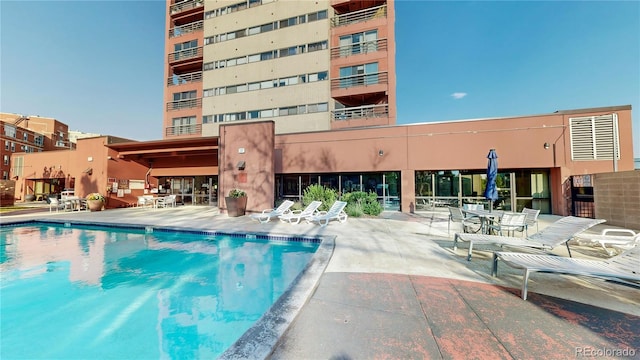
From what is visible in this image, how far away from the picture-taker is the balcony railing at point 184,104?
22578 mm

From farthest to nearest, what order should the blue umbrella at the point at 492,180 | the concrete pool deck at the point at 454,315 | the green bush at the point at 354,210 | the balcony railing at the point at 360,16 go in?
the balcony railing at the point at 360,16
the green bush at the point at 354,210
the blue umbrella at the point at 492,180
the concrete pool deck at the point at 454,315

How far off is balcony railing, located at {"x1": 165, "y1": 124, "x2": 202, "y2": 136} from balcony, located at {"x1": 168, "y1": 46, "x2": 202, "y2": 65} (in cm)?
643

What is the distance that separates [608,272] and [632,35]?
1721cm

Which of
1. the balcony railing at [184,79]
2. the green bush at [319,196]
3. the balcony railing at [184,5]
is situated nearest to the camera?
the green bush at [319,196]

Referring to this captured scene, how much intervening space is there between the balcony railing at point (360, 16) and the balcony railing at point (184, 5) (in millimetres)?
13969

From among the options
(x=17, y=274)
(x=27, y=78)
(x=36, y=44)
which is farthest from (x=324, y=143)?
(x=27, y=78)

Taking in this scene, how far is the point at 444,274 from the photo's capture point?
3814 millimetres

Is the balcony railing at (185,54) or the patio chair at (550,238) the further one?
the balcony railing at (185,54)

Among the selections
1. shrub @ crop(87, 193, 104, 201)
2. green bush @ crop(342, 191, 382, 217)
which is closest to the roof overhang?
shrub @ crop(87, 193, 104, 201)

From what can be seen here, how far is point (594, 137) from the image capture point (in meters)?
10.6

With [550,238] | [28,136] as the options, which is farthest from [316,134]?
[28,136]

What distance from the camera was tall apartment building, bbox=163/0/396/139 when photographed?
18094 millimetres

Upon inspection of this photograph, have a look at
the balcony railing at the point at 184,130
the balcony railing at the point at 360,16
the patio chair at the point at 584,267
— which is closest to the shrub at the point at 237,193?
the patio chair at the point at 584,267

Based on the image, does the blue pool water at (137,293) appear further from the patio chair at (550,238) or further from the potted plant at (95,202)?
the potted plant at (95,202)
